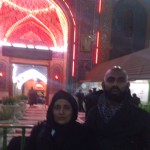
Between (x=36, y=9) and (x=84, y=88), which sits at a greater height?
(x=36, y=9)

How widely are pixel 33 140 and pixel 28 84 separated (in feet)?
93.7

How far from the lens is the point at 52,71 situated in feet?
58.4

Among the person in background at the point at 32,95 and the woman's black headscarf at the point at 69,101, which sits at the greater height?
the woman's black headscarf at the point at 69,101

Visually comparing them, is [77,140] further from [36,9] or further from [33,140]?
[36,9]

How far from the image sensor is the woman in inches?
74.1

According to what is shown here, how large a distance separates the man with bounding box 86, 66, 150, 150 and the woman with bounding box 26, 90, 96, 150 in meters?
0.10

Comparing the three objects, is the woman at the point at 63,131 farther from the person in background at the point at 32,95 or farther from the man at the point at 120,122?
the person in background at the point at 32,95

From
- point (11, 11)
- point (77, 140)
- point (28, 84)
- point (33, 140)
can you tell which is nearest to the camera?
point (77, 140)

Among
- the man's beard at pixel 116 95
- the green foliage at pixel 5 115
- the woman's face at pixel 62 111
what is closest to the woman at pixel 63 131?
the woman's face at pixel 62 111

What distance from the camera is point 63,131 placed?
6.17 feet

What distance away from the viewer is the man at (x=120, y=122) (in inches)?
72.8

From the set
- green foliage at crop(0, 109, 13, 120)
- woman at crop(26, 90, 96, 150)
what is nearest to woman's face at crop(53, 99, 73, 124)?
woman at crop(26, 90, 96, 150)

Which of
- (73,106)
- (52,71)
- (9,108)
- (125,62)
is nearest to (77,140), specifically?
(73,106)

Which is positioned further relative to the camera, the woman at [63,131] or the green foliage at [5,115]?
the green foliage at [5,115]
